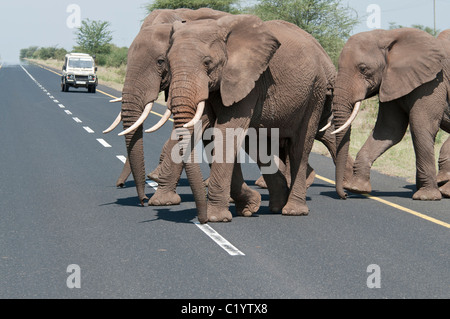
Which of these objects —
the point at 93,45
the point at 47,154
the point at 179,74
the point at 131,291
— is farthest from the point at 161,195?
the point at 93,45

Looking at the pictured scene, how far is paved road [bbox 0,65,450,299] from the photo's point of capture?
6.66m

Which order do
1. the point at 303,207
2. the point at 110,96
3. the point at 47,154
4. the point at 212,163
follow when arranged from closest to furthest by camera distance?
1. the point at 212,163
2. the point at 303,207
3. the point at 47,154
4. the point at 110,96

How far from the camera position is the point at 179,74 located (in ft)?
27.5

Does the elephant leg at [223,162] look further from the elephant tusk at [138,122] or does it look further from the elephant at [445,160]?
the elephant at [445,160]

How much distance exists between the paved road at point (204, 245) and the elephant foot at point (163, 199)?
0.17 m

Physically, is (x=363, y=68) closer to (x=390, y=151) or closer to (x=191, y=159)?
(x=191, y=159)

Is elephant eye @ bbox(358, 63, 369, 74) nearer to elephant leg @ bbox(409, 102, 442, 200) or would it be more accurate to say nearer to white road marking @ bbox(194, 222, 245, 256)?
elephant leg @ bbox(409, 102, 442, 200)

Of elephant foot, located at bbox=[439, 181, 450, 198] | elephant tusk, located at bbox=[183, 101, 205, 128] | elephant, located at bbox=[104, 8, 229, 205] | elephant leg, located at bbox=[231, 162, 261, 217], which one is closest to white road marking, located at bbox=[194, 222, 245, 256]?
elephant leg, located at bbox=[231, 162, 261, 217]


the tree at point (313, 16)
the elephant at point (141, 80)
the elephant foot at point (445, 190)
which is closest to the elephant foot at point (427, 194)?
the elephant foot at point (445, 190)

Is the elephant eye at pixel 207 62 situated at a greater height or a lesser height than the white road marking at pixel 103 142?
greater

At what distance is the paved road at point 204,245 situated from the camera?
6.66m

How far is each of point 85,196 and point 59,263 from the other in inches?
152
